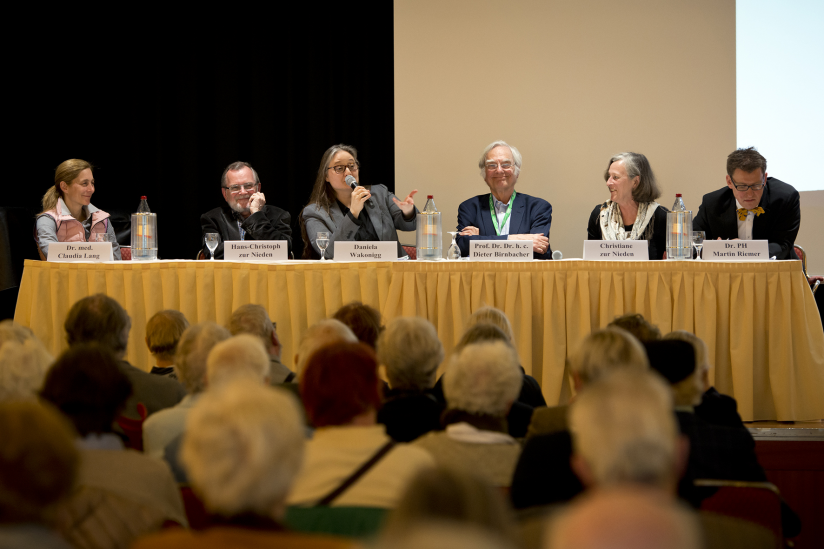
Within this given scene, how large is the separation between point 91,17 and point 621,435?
16.6ft

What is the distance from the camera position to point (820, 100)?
4.43 m

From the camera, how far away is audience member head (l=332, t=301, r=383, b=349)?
97.5 inches

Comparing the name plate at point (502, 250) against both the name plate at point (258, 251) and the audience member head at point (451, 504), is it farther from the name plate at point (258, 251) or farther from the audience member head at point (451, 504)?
the audience member head at point (451, 504)

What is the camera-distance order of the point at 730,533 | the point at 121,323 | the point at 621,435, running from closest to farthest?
1. the point at 621,435
2. the point at 730,533
3. the point at 121,323

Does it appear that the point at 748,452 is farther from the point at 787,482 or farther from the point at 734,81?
the point at 734,81

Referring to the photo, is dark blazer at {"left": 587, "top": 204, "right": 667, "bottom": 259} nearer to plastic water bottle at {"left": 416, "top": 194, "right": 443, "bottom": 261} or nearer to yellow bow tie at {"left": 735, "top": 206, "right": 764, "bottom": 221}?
yellow bow tie at {"left": 735, "top": 206, "right": 764, "bottom": 221}

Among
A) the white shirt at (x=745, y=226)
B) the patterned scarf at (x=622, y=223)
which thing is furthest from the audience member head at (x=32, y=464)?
the white shirt at (x=745, y=226)

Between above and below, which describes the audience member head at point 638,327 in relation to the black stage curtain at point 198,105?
below

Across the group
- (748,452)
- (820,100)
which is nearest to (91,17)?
(820,100)

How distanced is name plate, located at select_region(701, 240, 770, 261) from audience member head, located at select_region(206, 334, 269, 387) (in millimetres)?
2223

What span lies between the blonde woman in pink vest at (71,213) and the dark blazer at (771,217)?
2.96 m

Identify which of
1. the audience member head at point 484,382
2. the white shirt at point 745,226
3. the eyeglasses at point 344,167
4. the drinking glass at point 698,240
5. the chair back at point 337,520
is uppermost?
the eyeglasses at point 344,167

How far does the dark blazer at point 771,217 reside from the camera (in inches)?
142

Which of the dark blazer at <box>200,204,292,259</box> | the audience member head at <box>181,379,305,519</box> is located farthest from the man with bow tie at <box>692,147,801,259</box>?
the audience member head at <box>181,379,305,519</box>
